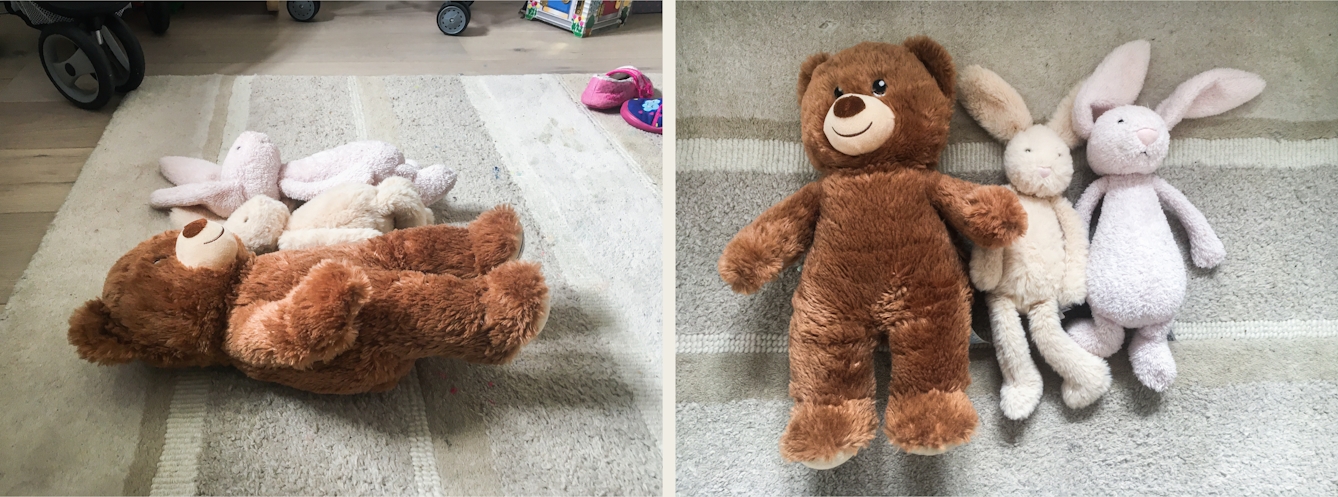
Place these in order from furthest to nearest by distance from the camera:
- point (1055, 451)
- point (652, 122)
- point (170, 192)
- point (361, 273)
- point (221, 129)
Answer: point (652, 122), point (221, 129), point (170, 192), point (1055, 451), point (361, 273)

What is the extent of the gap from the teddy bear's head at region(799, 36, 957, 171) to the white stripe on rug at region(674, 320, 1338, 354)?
0.73 feet

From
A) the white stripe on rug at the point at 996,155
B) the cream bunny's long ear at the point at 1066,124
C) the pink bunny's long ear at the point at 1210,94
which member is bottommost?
the white stripe on rug at the point at 996,155

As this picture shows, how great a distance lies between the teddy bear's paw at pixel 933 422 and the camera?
2.51 ft

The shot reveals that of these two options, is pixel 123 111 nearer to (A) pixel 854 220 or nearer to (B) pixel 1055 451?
(A) pixel 854 220

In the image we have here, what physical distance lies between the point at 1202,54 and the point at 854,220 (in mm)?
485

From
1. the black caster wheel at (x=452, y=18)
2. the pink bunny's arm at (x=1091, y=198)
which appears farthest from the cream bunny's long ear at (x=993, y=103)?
the black caster wheel at (x=452, y=18)

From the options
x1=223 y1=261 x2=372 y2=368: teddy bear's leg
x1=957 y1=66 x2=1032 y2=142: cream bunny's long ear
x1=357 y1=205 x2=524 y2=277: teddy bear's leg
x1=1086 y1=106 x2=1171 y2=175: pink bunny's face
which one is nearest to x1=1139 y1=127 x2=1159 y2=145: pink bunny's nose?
x1=1086 y1=106 x2=1171 y2=175: pink bunny's face

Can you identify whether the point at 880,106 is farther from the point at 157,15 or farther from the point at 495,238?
the point at 157,15

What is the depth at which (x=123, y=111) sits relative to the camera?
1.19m

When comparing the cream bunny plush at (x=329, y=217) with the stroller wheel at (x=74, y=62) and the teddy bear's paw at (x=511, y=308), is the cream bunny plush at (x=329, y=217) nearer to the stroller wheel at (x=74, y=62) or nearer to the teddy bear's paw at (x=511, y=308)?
the teddy bear's paw at (x=511, y=308)

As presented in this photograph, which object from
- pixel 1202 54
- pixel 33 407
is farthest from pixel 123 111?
pixel 1202 54

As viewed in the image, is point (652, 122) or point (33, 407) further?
point (652, 122)

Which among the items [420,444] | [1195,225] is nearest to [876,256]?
[1195,225]

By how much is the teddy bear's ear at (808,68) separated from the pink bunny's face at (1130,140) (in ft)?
1.03
